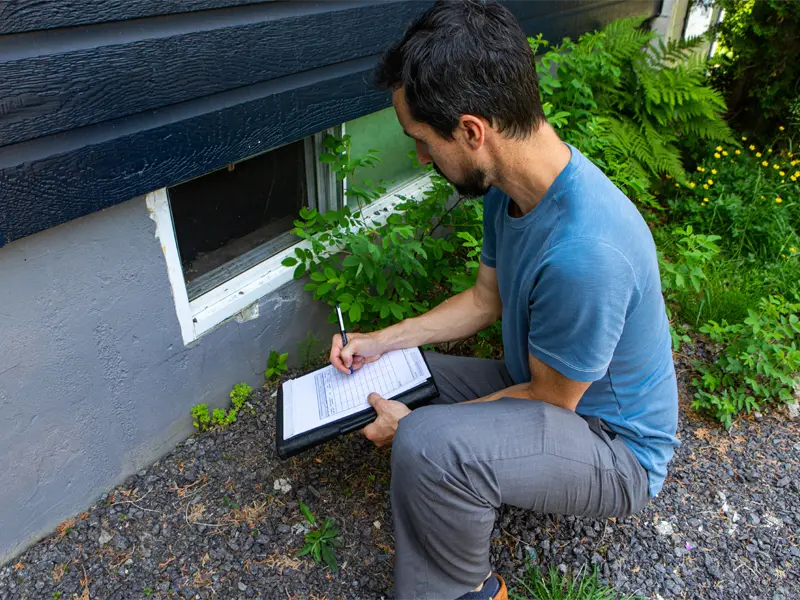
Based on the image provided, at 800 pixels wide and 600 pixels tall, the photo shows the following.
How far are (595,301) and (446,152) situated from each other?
55 centimetres

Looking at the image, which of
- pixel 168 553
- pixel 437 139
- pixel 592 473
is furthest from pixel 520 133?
pixel 168 553

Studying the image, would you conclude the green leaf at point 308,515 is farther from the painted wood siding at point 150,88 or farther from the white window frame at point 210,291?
the painted wood siding at point 150,88

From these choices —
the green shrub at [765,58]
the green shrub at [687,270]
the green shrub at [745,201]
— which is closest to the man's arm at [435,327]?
the green shrub at [687,270]

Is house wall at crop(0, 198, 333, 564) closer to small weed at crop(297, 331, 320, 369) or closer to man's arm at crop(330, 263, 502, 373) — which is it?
small weed at crop(297, 331, 320, 369)

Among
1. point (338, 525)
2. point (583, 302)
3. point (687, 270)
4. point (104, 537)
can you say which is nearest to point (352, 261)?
point (338, 525)

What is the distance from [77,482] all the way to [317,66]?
1779 millimetres

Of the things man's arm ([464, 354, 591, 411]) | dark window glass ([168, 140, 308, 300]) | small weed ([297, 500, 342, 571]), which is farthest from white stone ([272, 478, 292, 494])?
man's arm ([464, 354, 591, 411])

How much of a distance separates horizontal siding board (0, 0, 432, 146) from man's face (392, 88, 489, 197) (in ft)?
2.30

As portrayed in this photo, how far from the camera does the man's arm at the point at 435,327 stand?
2.09 metres

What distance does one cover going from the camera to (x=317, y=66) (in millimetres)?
2328

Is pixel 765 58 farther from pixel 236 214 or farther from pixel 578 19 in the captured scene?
pixel 236 214

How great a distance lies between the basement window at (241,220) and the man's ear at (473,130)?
1.10m

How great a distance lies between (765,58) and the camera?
16.2ft

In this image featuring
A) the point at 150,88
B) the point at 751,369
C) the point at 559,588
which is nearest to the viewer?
the point at 150,88
